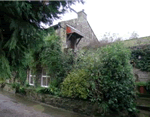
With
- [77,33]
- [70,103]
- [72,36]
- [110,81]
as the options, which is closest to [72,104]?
[70,103]

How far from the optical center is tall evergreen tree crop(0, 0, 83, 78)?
2.59 meters

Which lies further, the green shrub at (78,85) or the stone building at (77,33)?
the stone building at (77,33)

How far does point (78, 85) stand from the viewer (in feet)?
18.0

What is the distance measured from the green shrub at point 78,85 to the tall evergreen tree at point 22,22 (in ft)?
9.38

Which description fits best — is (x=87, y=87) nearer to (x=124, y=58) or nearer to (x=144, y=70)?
(x=124, y=58)

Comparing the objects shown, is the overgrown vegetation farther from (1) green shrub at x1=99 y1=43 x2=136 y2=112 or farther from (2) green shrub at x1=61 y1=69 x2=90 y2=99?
(2) green shrub at x1=61 y1=69 x2=90 y2=99

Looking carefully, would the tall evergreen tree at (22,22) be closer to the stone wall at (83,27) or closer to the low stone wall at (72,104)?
the low stone wall at (72,104)

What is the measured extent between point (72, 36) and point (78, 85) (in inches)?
340

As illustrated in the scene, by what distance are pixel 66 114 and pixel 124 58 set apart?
382 cm

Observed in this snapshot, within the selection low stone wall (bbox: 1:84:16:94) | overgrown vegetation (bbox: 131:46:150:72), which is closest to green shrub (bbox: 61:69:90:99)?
overgrown vegetation (bbox: 131:46:150:72)

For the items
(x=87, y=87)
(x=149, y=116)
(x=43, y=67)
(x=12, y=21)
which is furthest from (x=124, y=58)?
(x=43, y=67)

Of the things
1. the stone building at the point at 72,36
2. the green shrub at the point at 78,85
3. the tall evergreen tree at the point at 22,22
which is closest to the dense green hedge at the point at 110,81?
the green shrub at the point at 78,85

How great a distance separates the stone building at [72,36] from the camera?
382 inches

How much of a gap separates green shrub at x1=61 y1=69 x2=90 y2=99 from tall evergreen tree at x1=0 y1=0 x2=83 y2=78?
2.86 m
